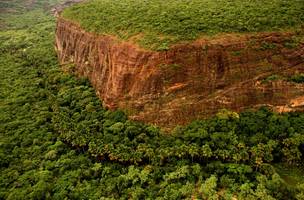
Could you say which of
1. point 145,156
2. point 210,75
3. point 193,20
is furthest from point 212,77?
point 145,156

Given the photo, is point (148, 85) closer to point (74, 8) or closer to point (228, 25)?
point (228, 25)

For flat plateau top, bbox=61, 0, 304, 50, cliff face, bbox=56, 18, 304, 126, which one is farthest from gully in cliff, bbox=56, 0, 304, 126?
flat plateau top, bbox=61, 0, 304, 50

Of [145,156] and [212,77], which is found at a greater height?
[212,77]

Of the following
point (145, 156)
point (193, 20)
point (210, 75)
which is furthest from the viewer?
point (193, 20)

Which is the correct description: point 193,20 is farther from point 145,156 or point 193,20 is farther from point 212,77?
point 145,156

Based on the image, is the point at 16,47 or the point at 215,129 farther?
the point at 16,47

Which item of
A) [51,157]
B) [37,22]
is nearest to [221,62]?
[51,157]

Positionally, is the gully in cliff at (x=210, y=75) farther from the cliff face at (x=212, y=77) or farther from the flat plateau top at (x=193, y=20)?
the flat plateau top at (x=193, y=20)
